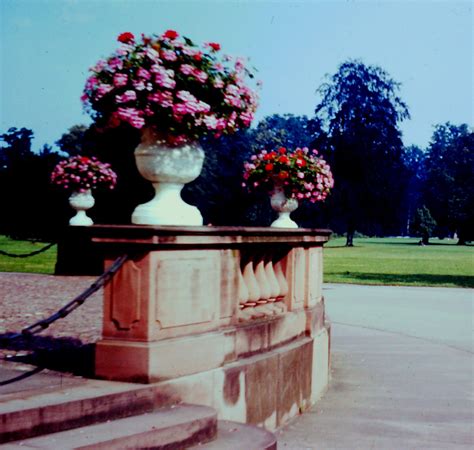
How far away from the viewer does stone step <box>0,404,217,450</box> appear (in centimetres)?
450

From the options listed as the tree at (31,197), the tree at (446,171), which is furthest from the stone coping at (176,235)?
the tree at (446,171)

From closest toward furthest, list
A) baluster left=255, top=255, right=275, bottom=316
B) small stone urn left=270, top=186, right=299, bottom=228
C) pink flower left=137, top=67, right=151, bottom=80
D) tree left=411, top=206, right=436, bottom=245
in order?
pink flower left=137, top=67, right=151, bottom=80 → baluster left=255, top=255, right=275, bottom=316 → small stone urn left=270, top=186, right=299, bottom=228 → tree left=411, top=206, right=436, bottom=245

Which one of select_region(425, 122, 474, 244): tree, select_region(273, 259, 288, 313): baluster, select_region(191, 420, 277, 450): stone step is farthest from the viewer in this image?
select_region(425, 122, 474, 244): tree

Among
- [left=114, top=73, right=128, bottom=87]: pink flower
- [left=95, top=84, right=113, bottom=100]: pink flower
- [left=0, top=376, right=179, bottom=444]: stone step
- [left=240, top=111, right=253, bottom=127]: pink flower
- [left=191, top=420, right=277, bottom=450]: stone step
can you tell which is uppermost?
[left=114, top=73, right=128, bottom=87]: pink flower

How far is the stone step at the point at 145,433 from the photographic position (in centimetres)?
450

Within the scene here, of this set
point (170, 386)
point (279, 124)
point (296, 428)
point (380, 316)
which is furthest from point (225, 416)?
point (279, 124)

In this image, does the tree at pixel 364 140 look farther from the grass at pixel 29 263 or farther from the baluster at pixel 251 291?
the baluster at pixel 251 291

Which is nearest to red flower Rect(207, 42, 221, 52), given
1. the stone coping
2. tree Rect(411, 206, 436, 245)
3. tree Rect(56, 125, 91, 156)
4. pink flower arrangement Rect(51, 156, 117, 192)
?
the stone coping

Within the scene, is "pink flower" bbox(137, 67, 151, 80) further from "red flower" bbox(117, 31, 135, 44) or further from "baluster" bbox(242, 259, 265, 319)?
"baluster" bbox(242, 259, 265, 319)

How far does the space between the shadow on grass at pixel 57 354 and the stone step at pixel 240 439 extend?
3.10 feet

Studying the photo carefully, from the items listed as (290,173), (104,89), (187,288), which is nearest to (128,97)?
(104,89)

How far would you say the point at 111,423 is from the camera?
196 inches

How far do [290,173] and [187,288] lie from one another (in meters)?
5.43

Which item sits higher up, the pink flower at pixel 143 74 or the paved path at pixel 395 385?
the pink flower at pixel 143 74
